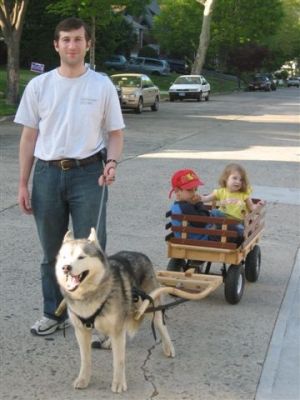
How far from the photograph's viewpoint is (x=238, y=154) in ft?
49.5

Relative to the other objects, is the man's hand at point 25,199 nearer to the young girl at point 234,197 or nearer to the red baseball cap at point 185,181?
the red baseball cap at point 185,181

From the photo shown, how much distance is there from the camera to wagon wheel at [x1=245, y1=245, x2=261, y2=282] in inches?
239

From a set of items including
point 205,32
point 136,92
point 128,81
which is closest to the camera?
point 136,92

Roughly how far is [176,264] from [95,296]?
6.63 ft

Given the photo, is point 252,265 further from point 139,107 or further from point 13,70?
point 139,107

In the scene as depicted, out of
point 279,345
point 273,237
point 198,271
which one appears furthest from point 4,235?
point 279,345

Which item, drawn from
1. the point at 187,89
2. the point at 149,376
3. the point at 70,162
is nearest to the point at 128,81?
the point at 187,89

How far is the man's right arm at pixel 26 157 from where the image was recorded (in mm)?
4477

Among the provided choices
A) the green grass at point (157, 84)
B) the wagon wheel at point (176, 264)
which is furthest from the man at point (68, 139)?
the green grass at point (157, 84)

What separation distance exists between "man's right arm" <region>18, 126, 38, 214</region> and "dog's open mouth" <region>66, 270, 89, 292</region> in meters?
1.11

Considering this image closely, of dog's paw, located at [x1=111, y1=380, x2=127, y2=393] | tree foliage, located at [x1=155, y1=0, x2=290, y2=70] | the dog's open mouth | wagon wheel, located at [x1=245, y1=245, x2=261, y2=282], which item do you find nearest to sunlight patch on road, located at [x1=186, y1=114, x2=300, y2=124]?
wagon wheel, located at [x1=245, y1=245, x2=261, y2=282]

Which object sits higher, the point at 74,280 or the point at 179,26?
the point at 179,26

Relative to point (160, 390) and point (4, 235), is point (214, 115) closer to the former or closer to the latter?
point (4, 235)

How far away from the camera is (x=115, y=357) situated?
388 cm
